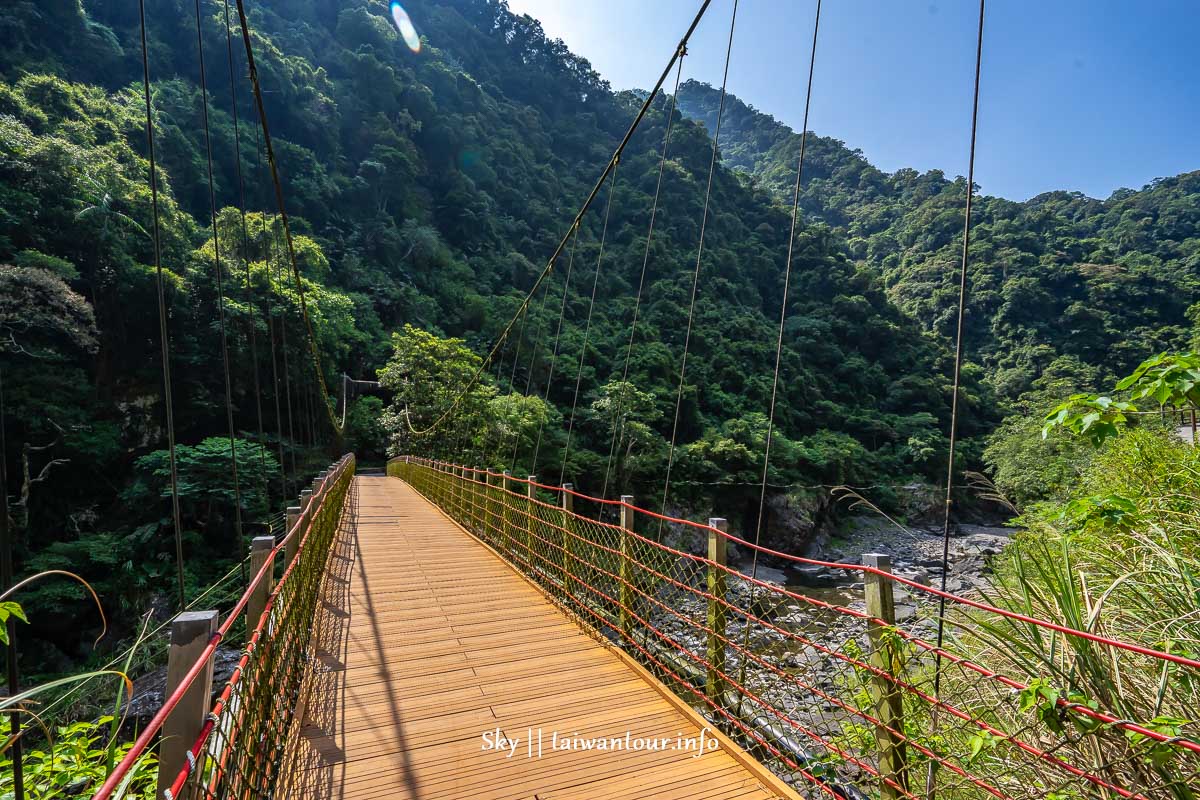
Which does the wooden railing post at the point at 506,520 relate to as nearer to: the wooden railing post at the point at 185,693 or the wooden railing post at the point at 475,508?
the wooden railing post at the point at 475,508

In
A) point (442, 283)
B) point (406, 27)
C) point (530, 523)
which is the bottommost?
point (530, 523)

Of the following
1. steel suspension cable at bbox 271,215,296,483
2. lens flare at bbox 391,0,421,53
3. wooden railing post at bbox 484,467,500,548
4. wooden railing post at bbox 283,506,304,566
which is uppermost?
lens flare at bbox 391,0,421,53

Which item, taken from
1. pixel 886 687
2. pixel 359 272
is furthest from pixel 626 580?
pixel 359 272

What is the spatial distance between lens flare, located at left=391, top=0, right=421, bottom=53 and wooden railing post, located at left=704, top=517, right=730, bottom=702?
51307mm

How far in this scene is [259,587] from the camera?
1.70 m

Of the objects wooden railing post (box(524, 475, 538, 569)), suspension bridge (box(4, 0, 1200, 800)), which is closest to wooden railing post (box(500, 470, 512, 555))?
wooden railing post (box(524, 475, 538, 569))

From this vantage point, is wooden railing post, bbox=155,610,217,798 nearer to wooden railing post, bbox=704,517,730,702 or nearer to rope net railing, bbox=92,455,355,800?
rope net railing, bbox=92,455,355,800

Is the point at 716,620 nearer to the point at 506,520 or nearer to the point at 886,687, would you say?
the point at 886,687

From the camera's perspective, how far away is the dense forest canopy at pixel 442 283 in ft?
40.6

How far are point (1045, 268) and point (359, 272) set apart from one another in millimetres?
37852

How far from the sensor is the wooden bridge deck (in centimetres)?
158

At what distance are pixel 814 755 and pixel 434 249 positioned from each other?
30908 millimetres

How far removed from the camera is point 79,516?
12.1 meters

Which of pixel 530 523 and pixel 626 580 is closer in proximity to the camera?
pixel 626 580
